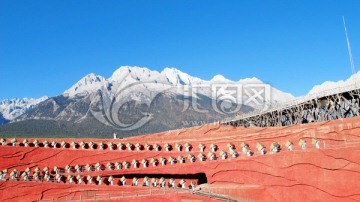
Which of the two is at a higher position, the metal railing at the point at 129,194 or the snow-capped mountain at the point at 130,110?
the snow-capped mountain at the point at 130,110

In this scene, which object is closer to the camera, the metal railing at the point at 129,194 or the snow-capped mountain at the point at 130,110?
the metal railing at the point at 129,194

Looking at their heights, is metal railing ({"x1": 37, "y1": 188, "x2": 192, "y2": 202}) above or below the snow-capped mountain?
below

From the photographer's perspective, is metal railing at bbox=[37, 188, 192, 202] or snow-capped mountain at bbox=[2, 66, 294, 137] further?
snow-capped mountain at bbox=[2, 66, 294, 137]

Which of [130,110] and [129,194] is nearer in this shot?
[129,194]

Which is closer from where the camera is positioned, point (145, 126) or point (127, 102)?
point (145, 126)

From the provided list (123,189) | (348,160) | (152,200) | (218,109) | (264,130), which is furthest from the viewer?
Answer: (218,109)

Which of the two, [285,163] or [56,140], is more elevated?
[56,140]

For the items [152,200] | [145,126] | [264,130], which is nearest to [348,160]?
[264,130]

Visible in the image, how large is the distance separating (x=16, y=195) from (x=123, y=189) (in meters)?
11.8

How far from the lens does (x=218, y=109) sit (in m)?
163

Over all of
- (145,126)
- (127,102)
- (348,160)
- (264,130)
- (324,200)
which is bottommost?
(324,200)

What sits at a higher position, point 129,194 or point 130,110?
point 130,110

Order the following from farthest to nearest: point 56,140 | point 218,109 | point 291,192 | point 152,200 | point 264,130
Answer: point 218,109 → point 56,140 → point 264,130 → point 152,200 → point 291,192

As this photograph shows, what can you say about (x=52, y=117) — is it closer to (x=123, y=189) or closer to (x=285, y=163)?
(x=123, y=189)
